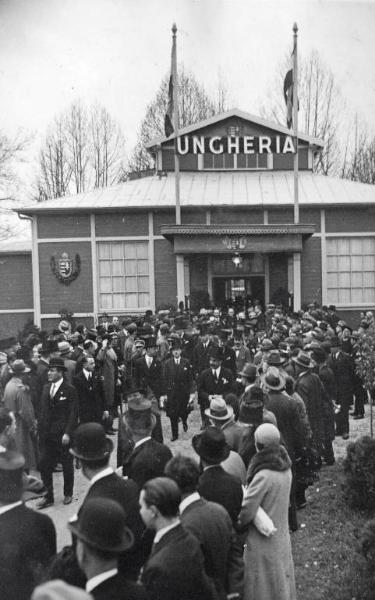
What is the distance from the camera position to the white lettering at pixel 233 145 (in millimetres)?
22734

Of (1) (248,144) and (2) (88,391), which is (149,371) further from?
(1) (248,144)

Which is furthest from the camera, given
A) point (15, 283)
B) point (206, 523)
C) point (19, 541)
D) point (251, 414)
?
point (15, 283)

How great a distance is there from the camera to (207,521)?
3.55 m

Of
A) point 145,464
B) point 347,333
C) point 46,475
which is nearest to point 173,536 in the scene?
point 145,464

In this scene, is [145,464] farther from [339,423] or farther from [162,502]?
[339,423]

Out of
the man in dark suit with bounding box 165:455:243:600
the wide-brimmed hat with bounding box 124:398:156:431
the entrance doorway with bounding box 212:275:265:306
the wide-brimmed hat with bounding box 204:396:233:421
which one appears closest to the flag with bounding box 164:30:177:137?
the entrance doorway with bounding box 212:275:265:306

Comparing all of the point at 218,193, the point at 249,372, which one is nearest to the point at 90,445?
the point at 249,372

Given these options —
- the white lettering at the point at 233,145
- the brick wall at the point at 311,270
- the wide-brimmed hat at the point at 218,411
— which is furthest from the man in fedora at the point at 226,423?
the white lettering at the point at 233,145

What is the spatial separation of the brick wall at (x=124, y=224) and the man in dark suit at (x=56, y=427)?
596 inches

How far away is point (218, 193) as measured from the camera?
23062 millimetres

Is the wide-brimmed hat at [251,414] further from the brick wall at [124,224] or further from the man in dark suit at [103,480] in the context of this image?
the brick wall at [124,224]

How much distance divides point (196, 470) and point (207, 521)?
32 centimetres

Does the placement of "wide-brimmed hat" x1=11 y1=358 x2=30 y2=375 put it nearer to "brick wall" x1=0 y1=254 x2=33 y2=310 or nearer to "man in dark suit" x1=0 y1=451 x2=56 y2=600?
"man in dark suit" x1=0 y1=451 x2=56 y2=600

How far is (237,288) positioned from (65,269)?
7246mm
